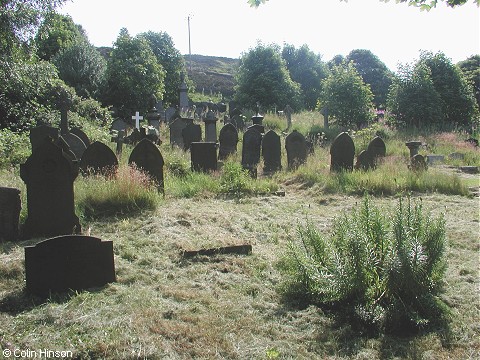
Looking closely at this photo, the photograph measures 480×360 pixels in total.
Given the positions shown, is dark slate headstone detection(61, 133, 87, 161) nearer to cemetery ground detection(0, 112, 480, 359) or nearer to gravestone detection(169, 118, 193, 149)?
cemetery ground detection(0, 112, 480, 359)

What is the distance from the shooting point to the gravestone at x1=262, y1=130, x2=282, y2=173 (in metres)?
12.7

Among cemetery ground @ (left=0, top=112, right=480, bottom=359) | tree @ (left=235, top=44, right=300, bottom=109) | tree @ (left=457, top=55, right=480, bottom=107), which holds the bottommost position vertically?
cemetery ground @ (left=0, top=112, right=480, bottom=359)

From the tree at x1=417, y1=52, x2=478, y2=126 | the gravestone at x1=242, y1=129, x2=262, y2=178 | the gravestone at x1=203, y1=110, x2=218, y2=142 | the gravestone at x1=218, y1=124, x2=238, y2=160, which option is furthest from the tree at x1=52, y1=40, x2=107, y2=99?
the tree at x1=417, y1=52, x2=478, y2=126

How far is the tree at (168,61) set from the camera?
3231 cm

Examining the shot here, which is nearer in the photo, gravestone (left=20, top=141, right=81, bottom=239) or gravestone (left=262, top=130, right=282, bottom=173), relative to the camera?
gravestone (left=20, top=141, right=81, bottom=239)

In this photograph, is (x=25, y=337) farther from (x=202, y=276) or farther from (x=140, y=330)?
(x=202, y=276)

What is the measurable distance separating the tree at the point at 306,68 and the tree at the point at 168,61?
10.3 meters

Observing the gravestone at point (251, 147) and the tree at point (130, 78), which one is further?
the tree at point (130, 78)

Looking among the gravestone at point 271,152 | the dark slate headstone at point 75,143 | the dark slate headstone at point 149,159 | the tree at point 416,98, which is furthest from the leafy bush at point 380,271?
the tree at point 416,98

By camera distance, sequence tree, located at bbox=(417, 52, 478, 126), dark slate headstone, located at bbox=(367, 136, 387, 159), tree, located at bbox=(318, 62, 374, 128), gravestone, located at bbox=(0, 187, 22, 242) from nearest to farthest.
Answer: gravestone, located at bbox=(0, 187, 22, 242)
dark slate headstone, located at bbox=(367, 136, 387, 159)
tree, located at bbox=(318, 62, 374, 128)
tree, located at bbox=(417, 52, 478, 126)

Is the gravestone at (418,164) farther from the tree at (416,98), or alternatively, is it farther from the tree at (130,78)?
the tree at (130,78)

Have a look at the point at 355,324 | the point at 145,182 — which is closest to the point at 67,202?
the point at 145,182

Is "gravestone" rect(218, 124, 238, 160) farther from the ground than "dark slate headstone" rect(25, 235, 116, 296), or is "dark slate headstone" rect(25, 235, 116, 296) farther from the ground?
"gravestone" rect(218, 124, 238, 160)

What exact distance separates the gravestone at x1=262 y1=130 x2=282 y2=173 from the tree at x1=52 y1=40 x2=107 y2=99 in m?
15.0
